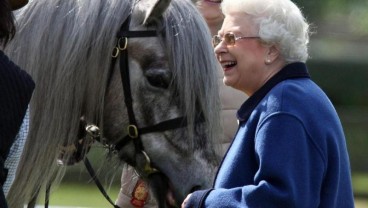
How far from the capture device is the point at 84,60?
4.23 m

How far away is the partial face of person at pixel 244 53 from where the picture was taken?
3.36 meters

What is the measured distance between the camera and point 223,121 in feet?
15.2

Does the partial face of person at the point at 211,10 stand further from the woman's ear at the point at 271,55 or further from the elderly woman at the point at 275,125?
the woman's ear at the point at 271,55

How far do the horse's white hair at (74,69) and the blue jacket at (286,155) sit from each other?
35.6 inches

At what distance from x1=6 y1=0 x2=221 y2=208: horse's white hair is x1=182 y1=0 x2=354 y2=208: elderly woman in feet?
2.54

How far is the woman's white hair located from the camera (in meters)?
3.32

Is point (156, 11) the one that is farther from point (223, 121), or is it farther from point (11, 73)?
point (11, 73)

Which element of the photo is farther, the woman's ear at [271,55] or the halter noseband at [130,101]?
the halter noseband at [130,101]

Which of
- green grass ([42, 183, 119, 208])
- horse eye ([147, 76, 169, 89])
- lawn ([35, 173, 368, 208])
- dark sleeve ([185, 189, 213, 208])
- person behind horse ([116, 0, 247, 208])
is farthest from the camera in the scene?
lawn ([35, 173, 368, 208])

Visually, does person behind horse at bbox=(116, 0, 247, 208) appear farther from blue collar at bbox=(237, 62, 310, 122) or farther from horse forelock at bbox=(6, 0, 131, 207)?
blue collar at bbox=(237, 62, 310, 122)

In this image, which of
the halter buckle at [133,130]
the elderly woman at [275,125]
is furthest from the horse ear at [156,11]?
the elderly woman at [275,125]

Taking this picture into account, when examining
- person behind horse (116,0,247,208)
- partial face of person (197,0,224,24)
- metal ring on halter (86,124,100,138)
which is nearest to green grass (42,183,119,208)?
person behind horse (116,0,247,208)

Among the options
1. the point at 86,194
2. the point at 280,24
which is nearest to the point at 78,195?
the point at 86,194

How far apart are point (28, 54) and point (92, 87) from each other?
0.28 m
